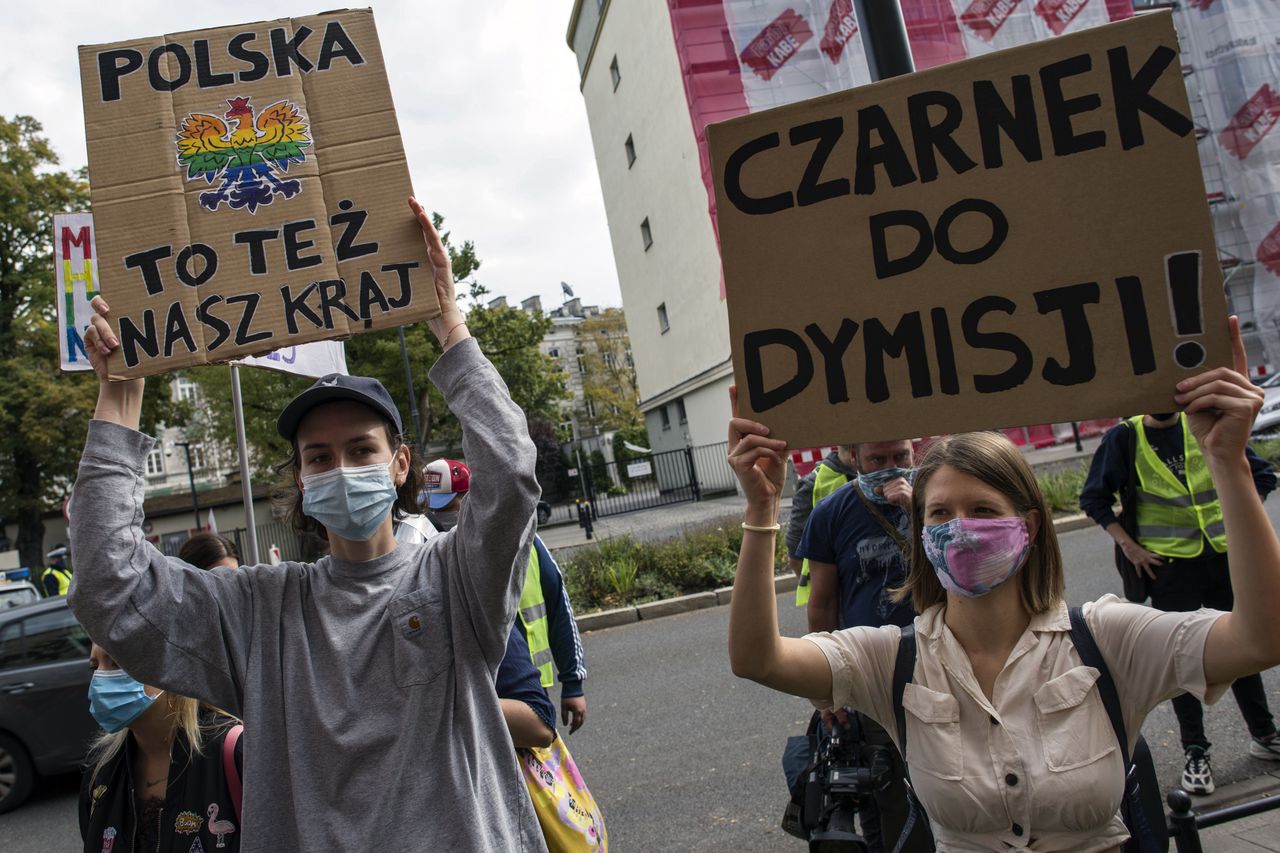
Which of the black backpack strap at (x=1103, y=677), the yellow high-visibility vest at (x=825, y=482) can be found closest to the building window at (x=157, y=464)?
the yellow high-visibility vest at (x=825, y=482)

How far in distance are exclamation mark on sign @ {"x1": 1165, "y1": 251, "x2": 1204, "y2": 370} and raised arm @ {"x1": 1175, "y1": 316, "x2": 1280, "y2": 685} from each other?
5 centimetres

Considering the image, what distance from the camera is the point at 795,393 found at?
195 centimetres

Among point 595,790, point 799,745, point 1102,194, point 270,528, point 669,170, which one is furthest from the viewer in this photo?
point 270,528

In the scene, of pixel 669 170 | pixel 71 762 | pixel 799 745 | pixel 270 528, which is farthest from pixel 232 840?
pixel 270 528

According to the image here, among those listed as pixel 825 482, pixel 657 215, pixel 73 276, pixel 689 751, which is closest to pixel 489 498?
pixel 825 482

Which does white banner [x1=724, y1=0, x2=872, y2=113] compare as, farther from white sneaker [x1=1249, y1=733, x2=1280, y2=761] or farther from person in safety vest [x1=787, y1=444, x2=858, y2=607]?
white sneaker [x1=1249, y1=733, x2=1280, y2=761]

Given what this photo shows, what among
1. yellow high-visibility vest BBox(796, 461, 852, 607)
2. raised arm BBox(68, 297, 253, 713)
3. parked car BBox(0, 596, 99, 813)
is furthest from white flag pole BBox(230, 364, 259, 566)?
parked car BBox(0, 596, 99, 813)

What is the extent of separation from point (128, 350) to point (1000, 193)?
1.91 meters

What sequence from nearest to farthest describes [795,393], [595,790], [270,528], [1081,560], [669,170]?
[795,393] < [595,790] < [1081,560] < [669,170] < [270,528]

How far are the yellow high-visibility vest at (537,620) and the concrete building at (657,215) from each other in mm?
20659

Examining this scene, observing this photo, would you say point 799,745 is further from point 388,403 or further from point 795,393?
point 388,403

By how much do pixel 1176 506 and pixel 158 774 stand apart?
421 cm

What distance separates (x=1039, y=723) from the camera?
75.1 inches

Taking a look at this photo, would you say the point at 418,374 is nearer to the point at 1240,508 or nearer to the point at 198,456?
the point at 1240,508
